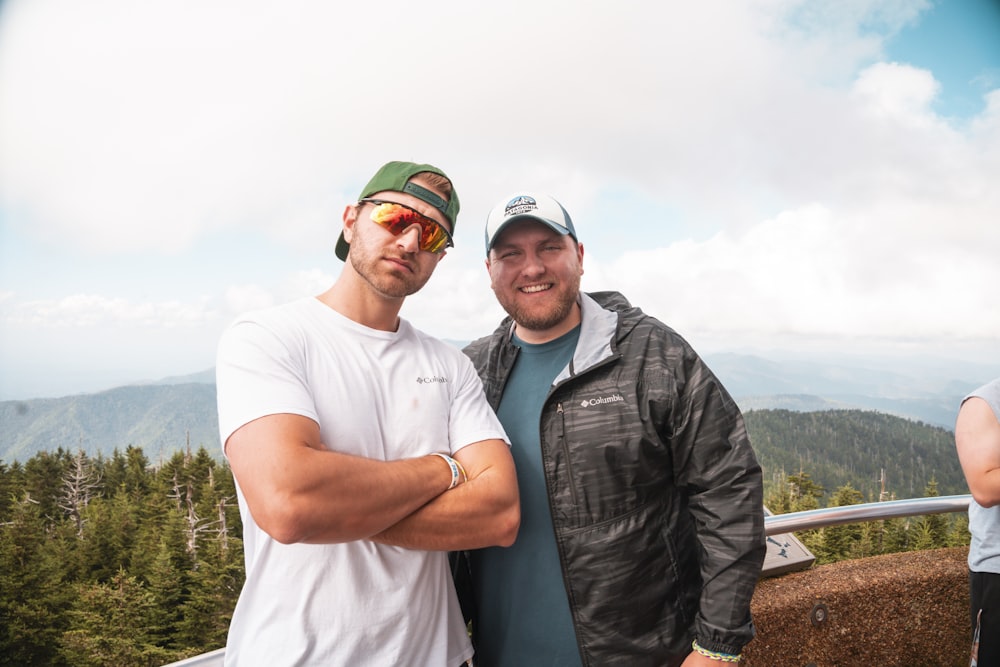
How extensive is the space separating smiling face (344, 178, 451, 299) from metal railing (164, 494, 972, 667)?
221 cm

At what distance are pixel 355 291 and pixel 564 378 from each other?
3.17 feet

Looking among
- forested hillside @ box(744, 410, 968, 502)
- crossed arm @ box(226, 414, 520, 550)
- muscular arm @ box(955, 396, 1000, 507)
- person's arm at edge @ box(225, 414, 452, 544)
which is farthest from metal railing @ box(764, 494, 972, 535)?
forested hillside @ box(744, 410, 968, 502)

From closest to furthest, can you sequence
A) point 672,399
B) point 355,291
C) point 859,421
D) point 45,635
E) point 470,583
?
point 355,291 → point 672,399 → point 470,583 → point 45,635 → point 859,421

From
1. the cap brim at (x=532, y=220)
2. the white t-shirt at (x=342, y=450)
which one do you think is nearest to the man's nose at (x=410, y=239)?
the white t-shirt at (x=342, y=450)

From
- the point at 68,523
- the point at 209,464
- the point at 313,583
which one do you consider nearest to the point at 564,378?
the point at 313,583

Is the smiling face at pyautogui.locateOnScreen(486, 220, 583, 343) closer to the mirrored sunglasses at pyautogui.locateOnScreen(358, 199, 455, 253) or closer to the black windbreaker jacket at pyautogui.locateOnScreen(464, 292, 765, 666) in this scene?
the black windbreaker jacket at pyautogui.locateOnScreen(464, 292, 765, 666)

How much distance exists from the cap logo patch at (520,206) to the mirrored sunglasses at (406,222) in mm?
487

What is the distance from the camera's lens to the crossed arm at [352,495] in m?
1.73

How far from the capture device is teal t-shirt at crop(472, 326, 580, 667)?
97.0 inches

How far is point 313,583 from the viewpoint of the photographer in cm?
191

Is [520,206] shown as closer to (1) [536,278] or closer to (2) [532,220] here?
(2) [532,220]

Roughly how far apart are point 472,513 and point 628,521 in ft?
2.48

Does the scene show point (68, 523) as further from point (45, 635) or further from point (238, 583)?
point (238, 583)

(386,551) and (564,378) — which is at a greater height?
(564,378)
